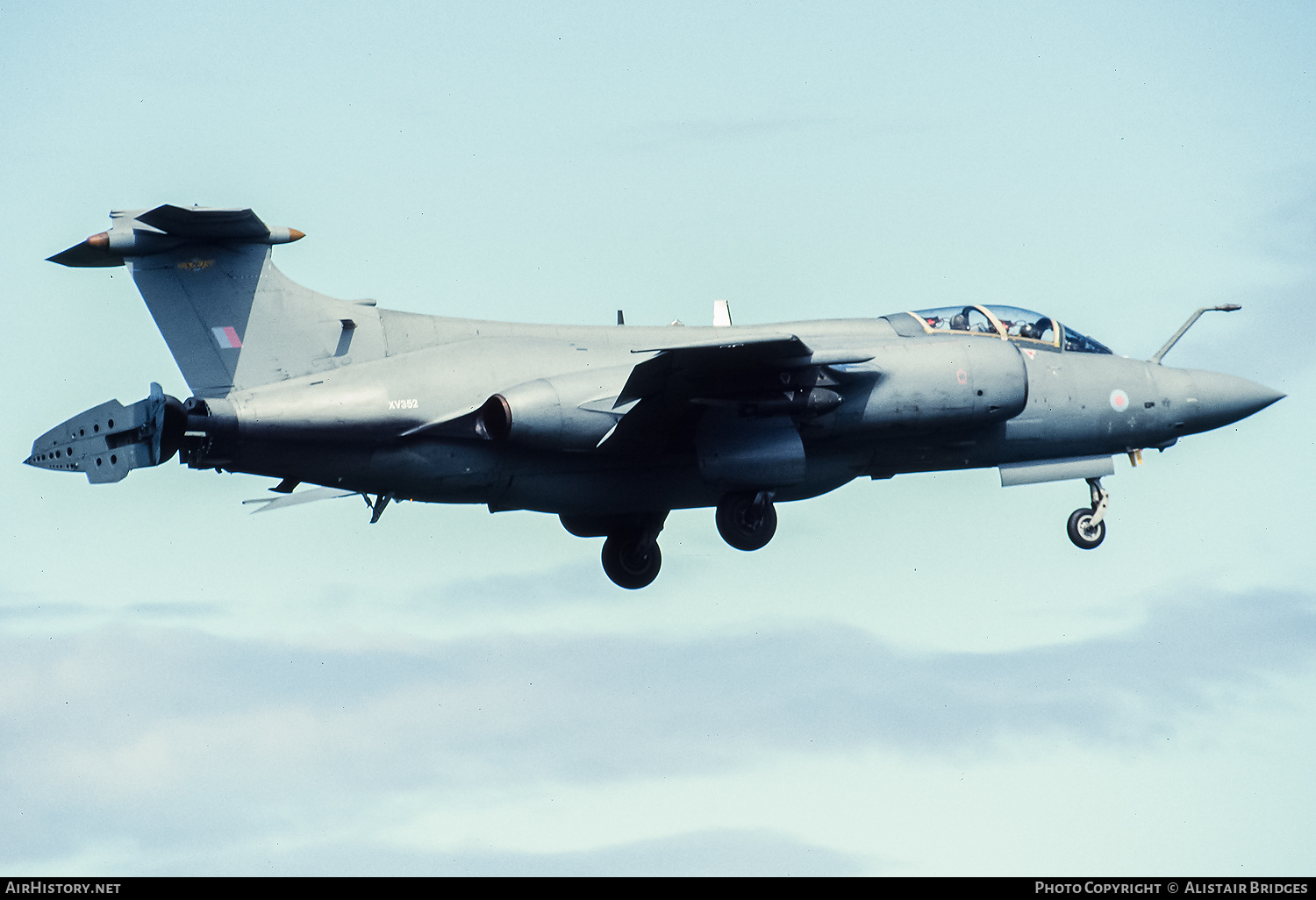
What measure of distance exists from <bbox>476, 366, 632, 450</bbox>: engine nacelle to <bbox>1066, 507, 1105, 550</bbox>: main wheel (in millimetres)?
6895

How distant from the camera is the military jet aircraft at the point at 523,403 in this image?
18.7 metres

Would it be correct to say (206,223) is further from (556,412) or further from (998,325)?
(998,325)

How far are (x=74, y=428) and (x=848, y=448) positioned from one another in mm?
8870

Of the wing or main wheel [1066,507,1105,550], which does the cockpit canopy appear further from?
the wing

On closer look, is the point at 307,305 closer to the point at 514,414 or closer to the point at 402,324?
the point at 402,324

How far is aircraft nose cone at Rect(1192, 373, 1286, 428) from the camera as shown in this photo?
23.0m

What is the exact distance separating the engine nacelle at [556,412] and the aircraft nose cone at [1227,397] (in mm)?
8368

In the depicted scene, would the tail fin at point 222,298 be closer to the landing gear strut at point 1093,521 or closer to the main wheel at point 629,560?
the main wheel at point 629,560

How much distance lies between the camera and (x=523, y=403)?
1881cm

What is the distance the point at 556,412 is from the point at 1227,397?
9593mm

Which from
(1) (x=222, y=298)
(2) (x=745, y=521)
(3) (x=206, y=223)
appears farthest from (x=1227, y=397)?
(3) (x=206, y=223)

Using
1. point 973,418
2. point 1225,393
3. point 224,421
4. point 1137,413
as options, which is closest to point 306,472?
point 224,421
